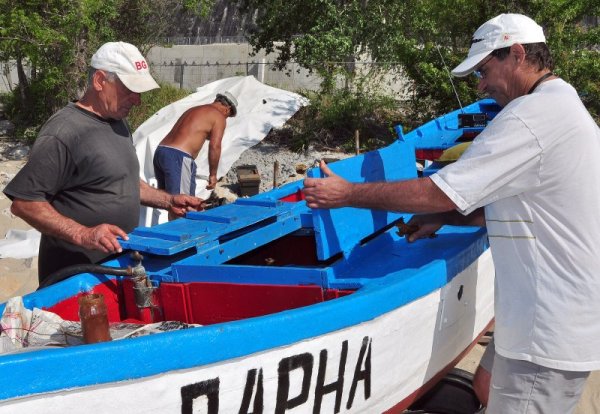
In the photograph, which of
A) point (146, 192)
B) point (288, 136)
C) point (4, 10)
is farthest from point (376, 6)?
point (146, 192)

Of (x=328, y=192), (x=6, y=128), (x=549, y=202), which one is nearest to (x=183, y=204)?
(x=328, y=192)

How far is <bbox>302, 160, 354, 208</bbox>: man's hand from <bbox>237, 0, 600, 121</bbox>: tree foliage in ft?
27.6

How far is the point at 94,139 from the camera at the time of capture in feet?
11.5

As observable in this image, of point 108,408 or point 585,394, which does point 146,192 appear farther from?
Result: point 585,394

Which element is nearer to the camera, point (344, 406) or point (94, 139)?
point (344, 406)

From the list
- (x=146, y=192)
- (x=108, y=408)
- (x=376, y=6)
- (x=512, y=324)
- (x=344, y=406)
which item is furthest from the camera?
(x=376, y=6)

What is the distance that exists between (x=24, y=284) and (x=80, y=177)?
3.16 metres

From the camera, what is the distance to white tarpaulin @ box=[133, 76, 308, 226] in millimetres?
10352

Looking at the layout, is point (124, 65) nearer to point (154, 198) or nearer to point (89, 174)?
point (89, 174)

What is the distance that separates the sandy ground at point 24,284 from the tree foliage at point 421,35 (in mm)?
6177

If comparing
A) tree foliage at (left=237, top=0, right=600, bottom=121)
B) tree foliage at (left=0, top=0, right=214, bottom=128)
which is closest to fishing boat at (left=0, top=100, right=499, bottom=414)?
tree foliage at (left=237, top=0, right=600, bottom=121)

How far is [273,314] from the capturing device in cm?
255

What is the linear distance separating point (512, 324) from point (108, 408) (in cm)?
140

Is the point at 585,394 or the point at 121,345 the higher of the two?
the point at 121,345
